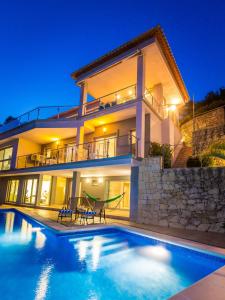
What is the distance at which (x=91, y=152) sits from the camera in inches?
539

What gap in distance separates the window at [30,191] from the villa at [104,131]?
0.10ft

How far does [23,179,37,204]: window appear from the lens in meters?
15.2

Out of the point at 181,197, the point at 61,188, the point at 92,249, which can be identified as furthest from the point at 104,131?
the point at 92,249

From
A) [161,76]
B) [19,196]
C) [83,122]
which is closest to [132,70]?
[161,76]

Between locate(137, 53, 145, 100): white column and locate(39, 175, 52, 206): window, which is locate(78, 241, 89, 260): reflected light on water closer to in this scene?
locate(137, 53, 145, 100): white column

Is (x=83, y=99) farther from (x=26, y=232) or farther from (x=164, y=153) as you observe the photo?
(x=26, y=232)

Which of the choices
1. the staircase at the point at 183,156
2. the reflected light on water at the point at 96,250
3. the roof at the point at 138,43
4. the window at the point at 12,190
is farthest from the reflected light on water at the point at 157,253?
the window at the point at 12,190

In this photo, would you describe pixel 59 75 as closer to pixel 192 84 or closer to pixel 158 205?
pixel 192 84

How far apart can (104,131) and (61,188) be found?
615 cm

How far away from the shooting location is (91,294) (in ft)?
11.2

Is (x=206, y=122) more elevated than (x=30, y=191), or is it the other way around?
(x=206, y=122)

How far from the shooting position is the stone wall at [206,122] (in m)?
16.1

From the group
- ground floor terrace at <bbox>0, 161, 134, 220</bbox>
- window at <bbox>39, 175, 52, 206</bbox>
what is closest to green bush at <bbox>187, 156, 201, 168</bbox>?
ground floor terrace at <bbox>0, 161, 134, 220</bbox>

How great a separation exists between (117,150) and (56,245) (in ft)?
24.8
